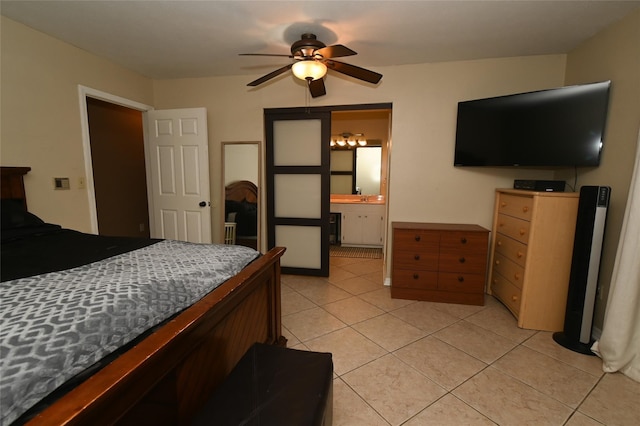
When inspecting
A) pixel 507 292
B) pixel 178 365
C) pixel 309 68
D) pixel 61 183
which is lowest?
pixel 507 292

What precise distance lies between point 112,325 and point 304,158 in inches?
111

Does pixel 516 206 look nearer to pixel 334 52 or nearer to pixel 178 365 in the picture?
pixel 334 52

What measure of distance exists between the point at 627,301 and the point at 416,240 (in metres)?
1.47

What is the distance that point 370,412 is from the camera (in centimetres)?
152

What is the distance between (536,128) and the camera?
2439mm

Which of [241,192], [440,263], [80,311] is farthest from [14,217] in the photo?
[440,263]

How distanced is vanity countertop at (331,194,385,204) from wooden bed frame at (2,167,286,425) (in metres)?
3.25

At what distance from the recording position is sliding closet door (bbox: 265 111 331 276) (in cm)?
338

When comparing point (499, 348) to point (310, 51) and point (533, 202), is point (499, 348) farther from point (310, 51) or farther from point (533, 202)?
point (310, 51)

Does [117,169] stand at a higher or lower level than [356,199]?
higher

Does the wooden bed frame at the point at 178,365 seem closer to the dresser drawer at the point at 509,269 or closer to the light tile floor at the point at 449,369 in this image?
the light tile floor at the point at 449,369

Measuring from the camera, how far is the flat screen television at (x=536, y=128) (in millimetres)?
2193

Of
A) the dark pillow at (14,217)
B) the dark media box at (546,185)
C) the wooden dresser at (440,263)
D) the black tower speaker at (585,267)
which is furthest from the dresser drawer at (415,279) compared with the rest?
the dark pillow at (14,217)

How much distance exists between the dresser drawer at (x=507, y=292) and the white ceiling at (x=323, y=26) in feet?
7.27
